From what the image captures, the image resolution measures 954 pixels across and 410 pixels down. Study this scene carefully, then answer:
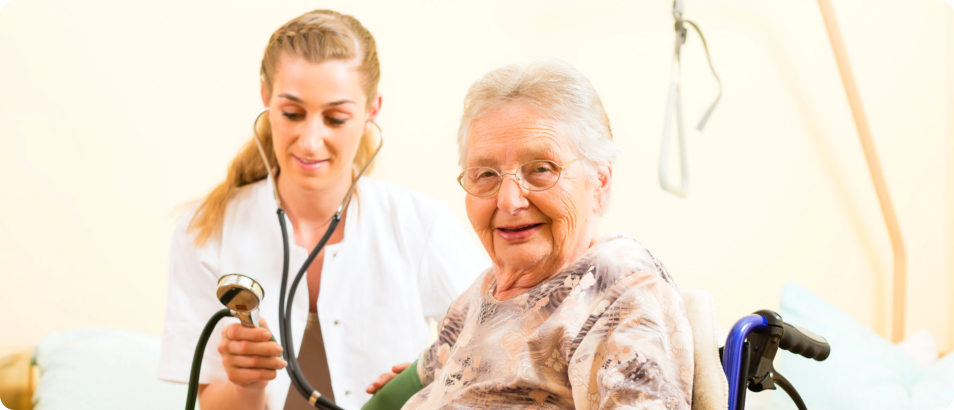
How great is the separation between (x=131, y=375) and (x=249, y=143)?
64 centimetres

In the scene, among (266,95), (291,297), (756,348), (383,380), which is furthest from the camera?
(266,95)

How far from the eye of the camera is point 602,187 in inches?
36.5

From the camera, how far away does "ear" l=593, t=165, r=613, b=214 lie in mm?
914

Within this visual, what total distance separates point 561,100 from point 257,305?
1.69 feet

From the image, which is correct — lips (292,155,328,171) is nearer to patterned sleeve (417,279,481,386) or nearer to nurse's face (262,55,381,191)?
nurse's face (262,55,381,191)

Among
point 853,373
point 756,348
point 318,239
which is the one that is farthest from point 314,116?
point 853,373

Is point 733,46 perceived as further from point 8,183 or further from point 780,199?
point 8,183

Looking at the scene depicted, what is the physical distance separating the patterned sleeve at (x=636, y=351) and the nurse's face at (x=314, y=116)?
0.77m

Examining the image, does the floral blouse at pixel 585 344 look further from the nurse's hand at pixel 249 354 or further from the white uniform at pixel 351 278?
the white uniform at pixel 351 278

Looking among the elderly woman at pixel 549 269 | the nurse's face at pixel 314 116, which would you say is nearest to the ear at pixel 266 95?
the nurse's face at pixel 314 116

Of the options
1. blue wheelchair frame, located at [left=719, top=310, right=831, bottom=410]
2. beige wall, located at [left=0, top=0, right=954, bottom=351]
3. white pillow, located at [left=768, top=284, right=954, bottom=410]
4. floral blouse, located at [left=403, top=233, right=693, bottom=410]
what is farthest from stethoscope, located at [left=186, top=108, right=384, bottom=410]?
white pillow, located at [left=768, top=284, right=954, bottom=410]

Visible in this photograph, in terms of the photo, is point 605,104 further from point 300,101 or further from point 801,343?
point 801,343

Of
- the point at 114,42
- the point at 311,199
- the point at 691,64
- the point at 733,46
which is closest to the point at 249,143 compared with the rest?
the point at 311,199

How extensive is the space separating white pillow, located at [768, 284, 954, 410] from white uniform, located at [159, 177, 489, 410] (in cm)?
82
